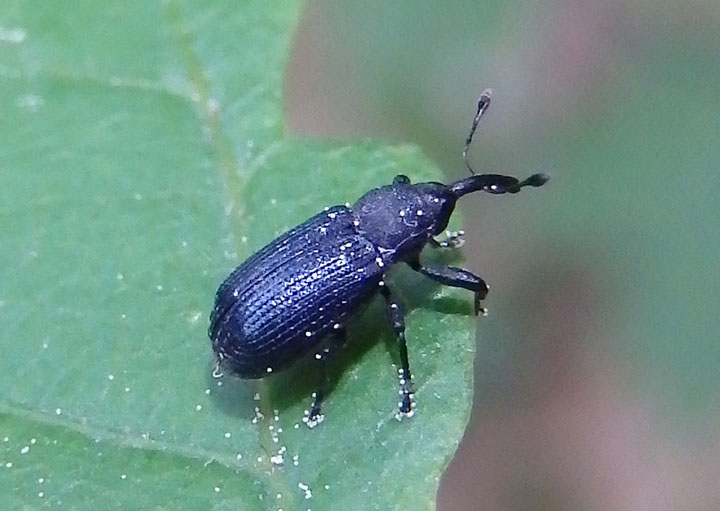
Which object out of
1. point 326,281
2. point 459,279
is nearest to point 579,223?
point 459,279

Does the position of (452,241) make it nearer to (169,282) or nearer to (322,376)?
(322,376)

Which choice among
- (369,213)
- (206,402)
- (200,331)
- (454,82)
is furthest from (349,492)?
(454,82)

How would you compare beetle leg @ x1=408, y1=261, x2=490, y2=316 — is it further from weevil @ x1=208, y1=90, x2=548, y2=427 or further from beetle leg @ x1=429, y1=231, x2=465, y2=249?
beetle leg @ x1=429, y1=231, x2=465, y2=249

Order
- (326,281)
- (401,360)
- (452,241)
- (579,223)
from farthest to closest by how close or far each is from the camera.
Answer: (579,223) < (452,241) < (326,281) < (401,360)

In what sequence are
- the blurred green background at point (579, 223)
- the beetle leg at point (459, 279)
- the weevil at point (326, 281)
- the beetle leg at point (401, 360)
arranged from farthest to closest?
the blurred green background at point (579, 223) < the beetle leg at point (459, 279) < the weevil at point (326, 281) < the beetle leg at point (401, 360)

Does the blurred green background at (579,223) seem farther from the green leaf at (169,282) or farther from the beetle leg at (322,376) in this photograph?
the beetle leg at (322,376)

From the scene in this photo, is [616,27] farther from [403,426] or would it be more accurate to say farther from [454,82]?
[403,426]


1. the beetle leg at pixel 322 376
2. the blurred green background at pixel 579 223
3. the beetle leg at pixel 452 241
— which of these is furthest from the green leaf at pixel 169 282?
the blurred green background at pixel 579 223
